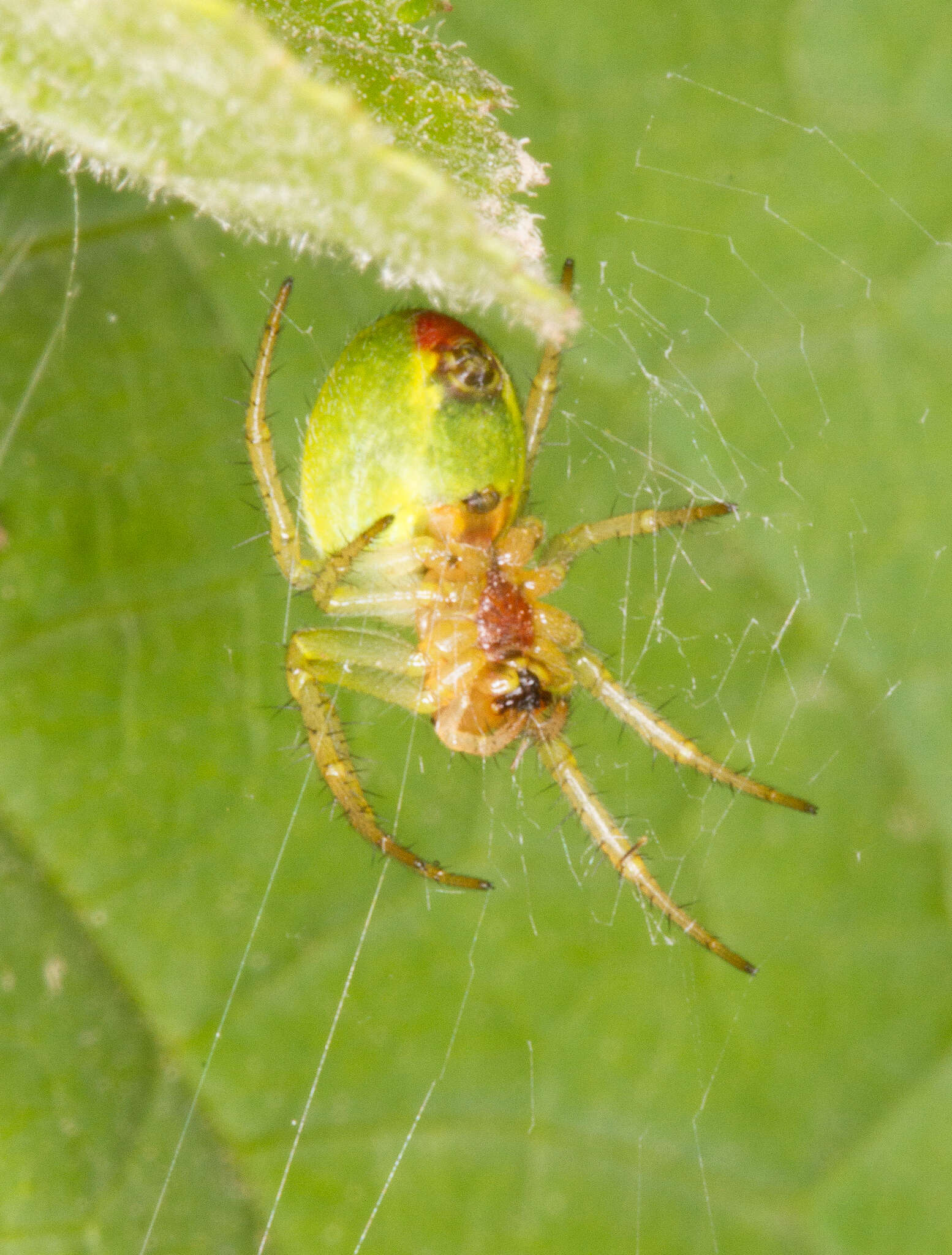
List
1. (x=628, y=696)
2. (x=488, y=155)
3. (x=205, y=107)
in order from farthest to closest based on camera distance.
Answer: (x=628, y=696) < (x=488, y=155) < (x=205, y=107)

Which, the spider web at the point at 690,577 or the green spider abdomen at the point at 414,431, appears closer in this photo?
the green spider abdomen at the point at 414,431

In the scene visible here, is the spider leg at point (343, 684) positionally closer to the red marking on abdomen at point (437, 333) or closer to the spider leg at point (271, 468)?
the spider leg at point (271, 468)

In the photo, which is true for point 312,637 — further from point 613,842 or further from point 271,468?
point 613,842

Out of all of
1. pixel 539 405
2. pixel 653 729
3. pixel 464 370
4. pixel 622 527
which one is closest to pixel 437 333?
pixel 464 370

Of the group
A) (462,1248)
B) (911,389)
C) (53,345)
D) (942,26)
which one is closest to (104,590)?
(53,345)

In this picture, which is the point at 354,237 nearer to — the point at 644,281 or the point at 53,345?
the point at 644,281

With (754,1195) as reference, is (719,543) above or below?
above

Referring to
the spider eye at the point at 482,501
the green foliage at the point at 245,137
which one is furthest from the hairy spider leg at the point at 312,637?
the green foliage at the point at 245,137
